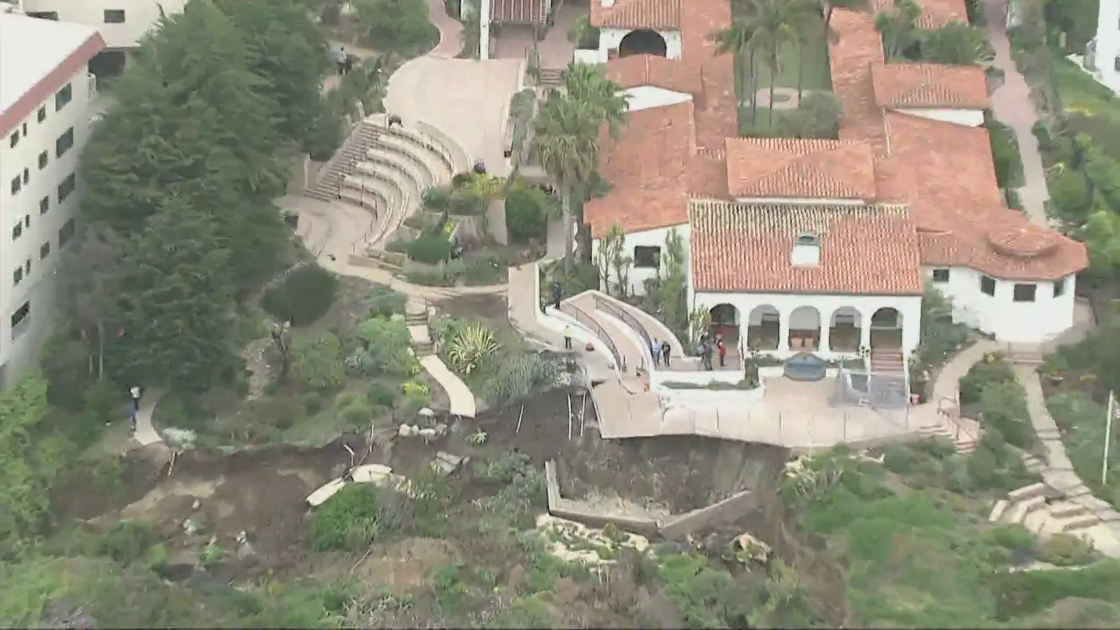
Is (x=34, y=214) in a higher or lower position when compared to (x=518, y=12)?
lower

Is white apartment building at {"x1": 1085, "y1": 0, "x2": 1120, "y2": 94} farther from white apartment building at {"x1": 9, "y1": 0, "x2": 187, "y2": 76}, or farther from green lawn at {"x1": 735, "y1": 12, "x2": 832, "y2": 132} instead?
white apartment building at {"x1": 9, "y1": 0, "x2": 187, "y2": 76}

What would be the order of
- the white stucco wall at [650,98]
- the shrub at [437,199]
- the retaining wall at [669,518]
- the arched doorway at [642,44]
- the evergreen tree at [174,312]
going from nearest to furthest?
the retaining wall at [669,518], the evergreen tree at [174,312], the shrub at [437,199], the white stucco wall at [650,98], the arched doorway at [642,44]

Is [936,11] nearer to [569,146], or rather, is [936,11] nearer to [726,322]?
[569,146]

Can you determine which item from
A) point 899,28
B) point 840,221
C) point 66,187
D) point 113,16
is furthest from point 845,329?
point 113,16

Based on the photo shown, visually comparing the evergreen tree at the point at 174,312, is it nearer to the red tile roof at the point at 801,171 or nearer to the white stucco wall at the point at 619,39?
the red tile roof at the point at 801,171

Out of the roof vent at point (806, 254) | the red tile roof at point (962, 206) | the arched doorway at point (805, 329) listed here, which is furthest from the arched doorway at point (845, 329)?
the red tile roof at point (962, 206)

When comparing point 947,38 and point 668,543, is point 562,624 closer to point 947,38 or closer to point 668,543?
point 668,543
